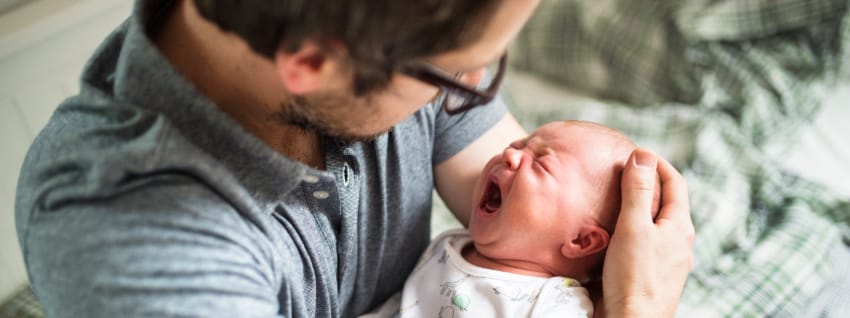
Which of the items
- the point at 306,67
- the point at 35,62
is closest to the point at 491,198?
the point at 306,67

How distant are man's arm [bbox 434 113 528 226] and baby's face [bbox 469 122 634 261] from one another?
0.05 m

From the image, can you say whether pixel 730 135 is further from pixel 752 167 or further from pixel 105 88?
pixel 105 88

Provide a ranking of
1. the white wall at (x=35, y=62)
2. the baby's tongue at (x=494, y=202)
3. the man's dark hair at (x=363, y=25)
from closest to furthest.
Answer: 1. the man's dark hair at (x=363, y=25)
2. the baby's tongue at (x=494, y=202)
3. the white wall at (x=35, y=62)

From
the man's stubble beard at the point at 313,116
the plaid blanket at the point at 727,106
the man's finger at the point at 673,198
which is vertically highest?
the man's stubble beard at the point at 313,116

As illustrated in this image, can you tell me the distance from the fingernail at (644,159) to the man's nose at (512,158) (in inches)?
7.5

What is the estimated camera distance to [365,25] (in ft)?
2.41

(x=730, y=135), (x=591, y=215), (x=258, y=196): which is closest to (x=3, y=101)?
(x=258, y=196)

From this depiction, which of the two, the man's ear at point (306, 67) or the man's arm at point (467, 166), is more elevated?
the man's ear at point (306, 67)

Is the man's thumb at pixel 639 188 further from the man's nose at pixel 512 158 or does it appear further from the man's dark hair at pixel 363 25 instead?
the man's dark hair at pixel 363 25

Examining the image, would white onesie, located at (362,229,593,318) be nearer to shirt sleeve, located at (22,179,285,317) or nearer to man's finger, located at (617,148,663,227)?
man's finger, located at (617,148,663,227)

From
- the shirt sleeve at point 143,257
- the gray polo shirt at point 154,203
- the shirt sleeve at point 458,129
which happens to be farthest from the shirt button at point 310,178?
the shirt sleeve at point 458,129

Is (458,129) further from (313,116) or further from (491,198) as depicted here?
(313,116)

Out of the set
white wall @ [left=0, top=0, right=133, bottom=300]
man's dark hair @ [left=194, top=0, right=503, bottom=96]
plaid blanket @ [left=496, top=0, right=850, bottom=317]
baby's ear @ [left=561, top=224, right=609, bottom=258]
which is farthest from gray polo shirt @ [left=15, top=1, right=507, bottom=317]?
plaid blanket @ [left=496, top=0, right=850, bottom=317]

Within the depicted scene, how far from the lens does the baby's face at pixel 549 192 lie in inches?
45.6
